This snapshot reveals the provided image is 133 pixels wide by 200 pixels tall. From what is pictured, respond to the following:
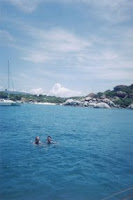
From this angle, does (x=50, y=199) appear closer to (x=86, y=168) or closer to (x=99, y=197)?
(x=99, y=197)

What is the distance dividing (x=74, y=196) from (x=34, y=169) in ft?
18.5

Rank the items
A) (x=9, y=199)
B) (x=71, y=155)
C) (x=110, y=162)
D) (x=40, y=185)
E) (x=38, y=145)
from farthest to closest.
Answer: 1. (x=38, y=145)
2. (x=71, y=155)
3. (x=110, y=162)
4. (x=40, y=185)
5. (x=9, y=199)

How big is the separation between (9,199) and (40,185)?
2.70 m

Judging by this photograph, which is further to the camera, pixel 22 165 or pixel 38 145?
pixel 38 145

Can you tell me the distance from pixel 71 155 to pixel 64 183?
314 inches

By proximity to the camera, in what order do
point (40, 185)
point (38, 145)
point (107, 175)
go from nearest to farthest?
1. point (40, 185)
2. point (107, 175)
3. point (38, 145)

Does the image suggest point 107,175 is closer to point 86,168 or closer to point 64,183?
point 86,168

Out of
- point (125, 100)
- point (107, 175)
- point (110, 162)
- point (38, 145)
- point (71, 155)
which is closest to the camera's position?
point (107, 175)

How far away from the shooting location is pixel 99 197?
13.1 meters

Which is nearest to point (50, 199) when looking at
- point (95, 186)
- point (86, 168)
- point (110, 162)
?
point (95, 186)

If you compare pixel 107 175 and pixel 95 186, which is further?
pixel 107 175

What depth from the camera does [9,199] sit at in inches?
487

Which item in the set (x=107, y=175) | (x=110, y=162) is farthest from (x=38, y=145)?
(x=107, y=175)

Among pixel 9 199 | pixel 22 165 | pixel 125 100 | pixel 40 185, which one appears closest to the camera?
pixel 9 199
